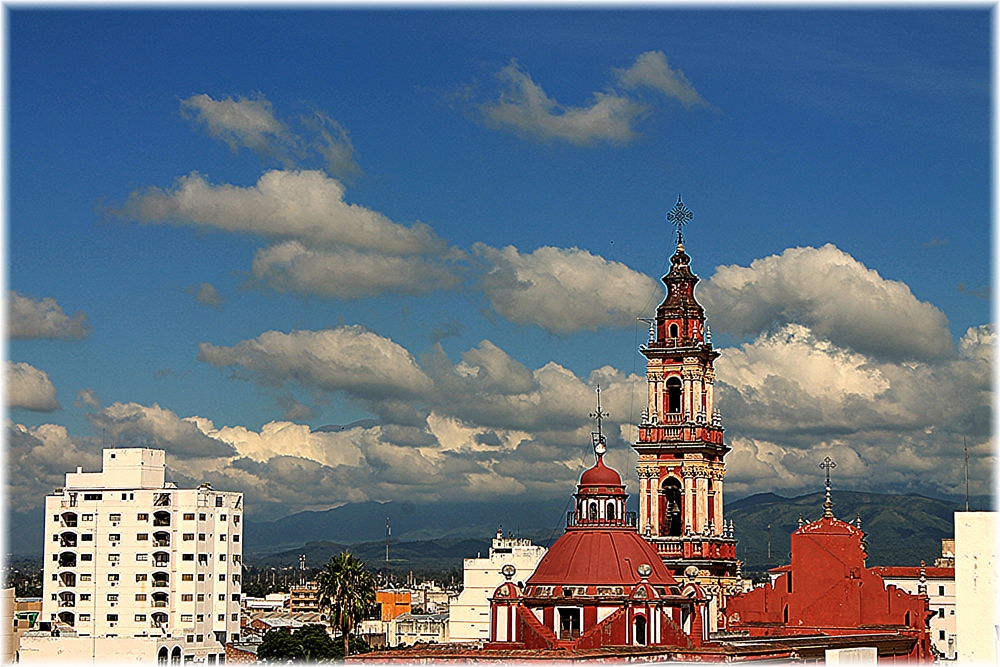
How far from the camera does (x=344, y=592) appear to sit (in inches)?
3765

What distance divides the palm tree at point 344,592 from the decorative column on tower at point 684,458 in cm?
2215

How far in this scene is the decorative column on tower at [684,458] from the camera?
81.4 m

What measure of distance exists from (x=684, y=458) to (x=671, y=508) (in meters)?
3.23

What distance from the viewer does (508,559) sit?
14075 cm

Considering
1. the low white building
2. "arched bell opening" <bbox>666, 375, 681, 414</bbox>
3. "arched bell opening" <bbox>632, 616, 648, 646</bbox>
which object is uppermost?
"arched bell opening" <bbox>666, 375, 681, 414</bbox>

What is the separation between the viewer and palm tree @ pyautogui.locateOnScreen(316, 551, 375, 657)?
9581 cm

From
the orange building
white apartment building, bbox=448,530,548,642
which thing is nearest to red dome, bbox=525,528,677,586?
white apartment building, bbox=448,530,548,642

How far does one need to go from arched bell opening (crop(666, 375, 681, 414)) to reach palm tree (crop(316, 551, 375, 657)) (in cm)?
2463

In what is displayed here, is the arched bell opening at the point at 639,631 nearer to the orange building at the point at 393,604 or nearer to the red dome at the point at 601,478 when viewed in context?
the red dome at the point at 601,478

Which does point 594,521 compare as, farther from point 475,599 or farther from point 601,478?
point 475,599

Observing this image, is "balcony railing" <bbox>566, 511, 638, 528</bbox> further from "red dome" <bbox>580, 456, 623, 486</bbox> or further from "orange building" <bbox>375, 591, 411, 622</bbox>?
"orange building" <bbox>375, 591, 411, 622</bbox>

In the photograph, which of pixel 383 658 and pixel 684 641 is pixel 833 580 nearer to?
pixel 684 641

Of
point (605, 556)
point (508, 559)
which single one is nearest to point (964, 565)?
point (605, 556)

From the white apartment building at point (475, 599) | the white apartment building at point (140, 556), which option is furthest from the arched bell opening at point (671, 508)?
the white apartment building at point (475, 599)
